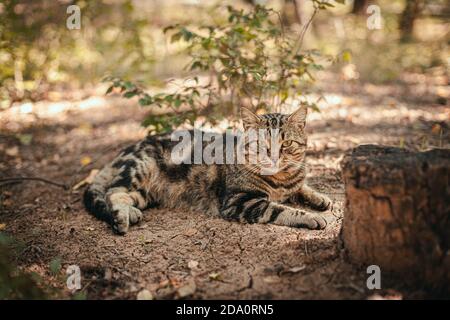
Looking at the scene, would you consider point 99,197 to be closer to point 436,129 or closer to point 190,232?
point 190,232

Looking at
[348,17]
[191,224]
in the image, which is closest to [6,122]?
[191,224]

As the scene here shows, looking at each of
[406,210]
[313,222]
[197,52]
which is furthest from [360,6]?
[406,210]

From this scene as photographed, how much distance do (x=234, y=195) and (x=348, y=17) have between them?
344 inches

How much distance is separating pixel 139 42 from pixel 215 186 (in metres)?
3.73

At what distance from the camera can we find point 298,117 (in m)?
3.34

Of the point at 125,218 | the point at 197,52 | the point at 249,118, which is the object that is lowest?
the point at 125,218

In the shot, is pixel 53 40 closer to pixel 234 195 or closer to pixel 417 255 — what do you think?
pixel 234 195

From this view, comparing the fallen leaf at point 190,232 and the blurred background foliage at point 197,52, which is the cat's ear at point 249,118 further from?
the fallen leaf at point 190,232

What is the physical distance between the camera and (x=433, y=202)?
2.03 m

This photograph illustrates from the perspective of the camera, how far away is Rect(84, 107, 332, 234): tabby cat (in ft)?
10.6

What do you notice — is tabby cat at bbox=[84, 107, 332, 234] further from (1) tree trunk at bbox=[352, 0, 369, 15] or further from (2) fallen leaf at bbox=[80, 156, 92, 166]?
(1) tree trunk at bbox=[352, 0, 369, 15]

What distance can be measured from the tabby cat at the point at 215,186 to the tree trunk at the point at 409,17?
7517 millimetres
